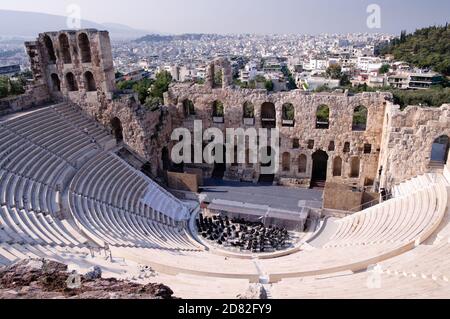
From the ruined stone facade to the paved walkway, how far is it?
99cm

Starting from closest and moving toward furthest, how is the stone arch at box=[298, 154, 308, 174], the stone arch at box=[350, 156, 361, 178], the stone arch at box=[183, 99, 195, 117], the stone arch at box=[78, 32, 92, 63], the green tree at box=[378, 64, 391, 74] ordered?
1. the stone arch at box=[78, 32, 92, 63]
2. the stone arch at box=[350, 156, 361, 178]
3. the stone arch at box=[298, 154, 308, 174]
4. the stone arch at box=[183, 99, 195, 117]
5. the green tree at box=[378, 64, 391, 74]

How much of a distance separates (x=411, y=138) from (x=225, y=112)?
11098mm

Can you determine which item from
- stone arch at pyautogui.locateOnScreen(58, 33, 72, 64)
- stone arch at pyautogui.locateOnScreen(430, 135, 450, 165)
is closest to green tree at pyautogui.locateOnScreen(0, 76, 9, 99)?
stone arch at pyautogui.locateOnScreen(58, 33, 72, 64)

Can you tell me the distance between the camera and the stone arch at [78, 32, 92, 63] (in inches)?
852

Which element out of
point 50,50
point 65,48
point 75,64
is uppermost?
point 65,48

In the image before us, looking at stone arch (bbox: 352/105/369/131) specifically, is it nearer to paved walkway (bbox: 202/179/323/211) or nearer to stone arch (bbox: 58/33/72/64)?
paved walkway (bbox: 202/179/323/211)

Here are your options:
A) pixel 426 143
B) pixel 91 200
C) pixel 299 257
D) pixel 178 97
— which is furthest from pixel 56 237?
pixel 426 143

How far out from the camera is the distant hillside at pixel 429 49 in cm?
6681

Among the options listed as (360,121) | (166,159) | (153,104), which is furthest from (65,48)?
(360,121)

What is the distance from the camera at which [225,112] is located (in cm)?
2322

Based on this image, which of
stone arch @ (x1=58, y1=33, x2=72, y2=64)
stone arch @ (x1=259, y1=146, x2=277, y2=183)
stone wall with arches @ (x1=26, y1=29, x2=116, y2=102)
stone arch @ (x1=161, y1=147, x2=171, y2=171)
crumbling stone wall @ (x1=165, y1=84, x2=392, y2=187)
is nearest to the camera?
crumbling stone wall @ (x1=165, y1=84, x2=392, y2=187)

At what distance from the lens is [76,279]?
5961mm

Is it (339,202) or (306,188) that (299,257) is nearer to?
(339,202)

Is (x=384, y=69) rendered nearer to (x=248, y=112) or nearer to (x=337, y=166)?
(x=248, y=112)
